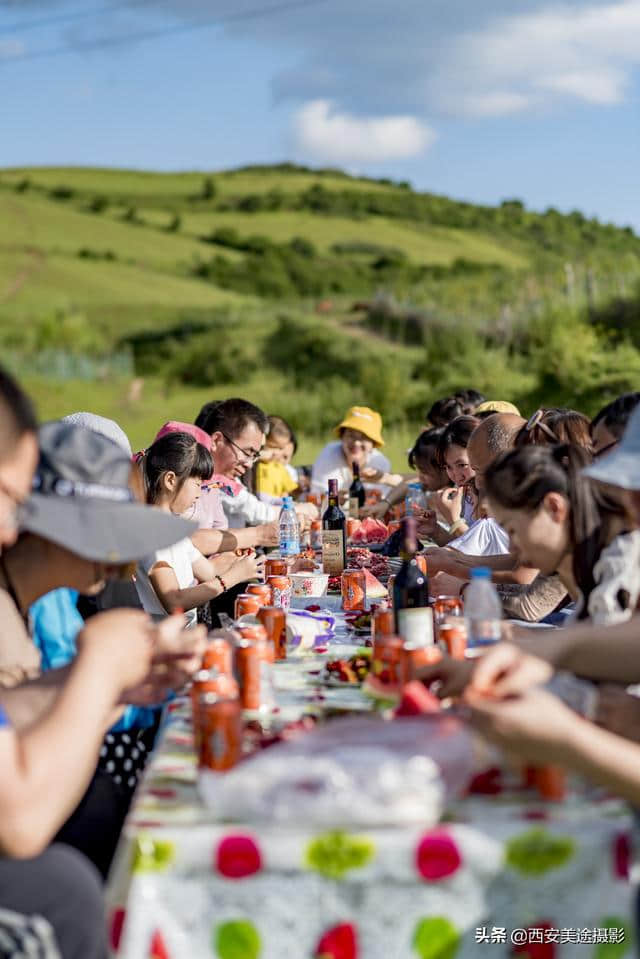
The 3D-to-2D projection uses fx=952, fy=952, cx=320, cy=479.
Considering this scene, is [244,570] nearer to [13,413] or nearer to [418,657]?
[418,657]

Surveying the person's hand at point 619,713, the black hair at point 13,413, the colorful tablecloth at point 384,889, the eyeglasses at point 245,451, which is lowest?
the colorful tablecloth at point 384,889

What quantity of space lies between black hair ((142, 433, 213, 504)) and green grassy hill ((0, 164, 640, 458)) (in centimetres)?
1731

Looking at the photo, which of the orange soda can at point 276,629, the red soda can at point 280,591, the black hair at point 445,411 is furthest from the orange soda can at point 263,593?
the black hair at point 445,411

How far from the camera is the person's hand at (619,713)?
1878 millimetres

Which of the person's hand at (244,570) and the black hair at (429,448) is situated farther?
the black hair at (429,448)

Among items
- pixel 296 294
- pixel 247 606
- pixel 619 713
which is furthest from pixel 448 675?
pixel 296 294

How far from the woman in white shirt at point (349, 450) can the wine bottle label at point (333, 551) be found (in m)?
2.70

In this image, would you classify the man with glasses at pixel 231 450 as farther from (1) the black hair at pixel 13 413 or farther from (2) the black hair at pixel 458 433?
(1) the black hair at pixel 13 413

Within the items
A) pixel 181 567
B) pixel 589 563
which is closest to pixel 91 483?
pixel 589 563

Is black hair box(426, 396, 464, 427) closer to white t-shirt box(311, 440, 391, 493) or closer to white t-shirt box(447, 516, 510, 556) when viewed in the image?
white t-shirt box(311, 440, 391, 493)

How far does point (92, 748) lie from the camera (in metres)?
1.57

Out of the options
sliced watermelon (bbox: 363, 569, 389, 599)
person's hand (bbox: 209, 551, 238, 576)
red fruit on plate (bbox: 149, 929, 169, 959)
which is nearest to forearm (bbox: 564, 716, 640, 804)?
red fruit on plate (bbox: 149, 929, 169, 959)

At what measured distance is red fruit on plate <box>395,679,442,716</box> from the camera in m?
1.81

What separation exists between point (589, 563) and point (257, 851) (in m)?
1.12
